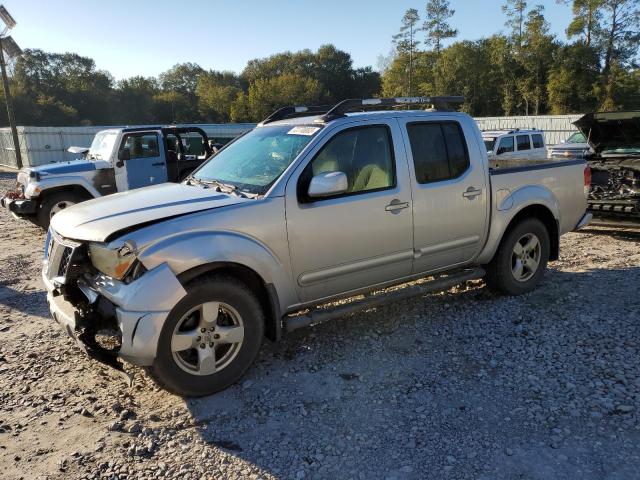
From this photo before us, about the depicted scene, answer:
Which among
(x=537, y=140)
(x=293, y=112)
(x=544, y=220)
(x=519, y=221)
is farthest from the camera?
(x=537, y=140)

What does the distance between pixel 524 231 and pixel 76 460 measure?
4480 mm

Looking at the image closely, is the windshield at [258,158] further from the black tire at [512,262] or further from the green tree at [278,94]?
the green tree at [278,94]

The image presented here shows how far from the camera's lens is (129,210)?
357 centimetres

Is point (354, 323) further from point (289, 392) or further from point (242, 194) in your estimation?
point (242, 194)

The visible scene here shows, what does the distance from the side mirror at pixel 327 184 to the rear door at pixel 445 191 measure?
907 millimetres

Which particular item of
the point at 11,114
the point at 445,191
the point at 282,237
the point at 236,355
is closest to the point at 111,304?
the point at 236,355

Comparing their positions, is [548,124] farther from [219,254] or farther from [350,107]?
[219,254]

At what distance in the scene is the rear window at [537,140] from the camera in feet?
49.2

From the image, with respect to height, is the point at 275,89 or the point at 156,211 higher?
the point at 275,89

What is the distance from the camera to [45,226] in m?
9.16

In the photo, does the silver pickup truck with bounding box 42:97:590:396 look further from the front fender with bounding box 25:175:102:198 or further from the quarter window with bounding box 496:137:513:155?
the quarter window with bounding box 496:137:513:155

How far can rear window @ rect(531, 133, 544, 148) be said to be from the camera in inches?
590

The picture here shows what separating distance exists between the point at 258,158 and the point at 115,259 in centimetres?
154

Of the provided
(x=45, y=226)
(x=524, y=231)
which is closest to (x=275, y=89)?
(x=45, y=226)
